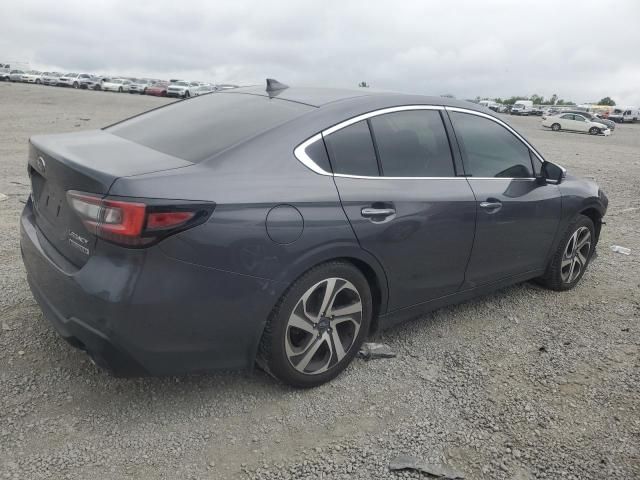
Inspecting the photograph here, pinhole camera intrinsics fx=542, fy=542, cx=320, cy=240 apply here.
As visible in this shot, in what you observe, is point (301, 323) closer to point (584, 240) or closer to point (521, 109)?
point (584, 240)

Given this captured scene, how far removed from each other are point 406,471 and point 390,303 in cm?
103

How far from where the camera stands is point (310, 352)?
2.95m

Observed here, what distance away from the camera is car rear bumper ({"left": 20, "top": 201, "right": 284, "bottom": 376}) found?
2342 mm

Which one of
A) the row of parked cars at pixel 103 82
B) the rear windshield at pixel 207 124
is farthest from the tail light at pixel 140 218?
the row of parked cars at pixel 103 82

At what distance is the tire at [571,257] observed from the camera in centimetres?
456

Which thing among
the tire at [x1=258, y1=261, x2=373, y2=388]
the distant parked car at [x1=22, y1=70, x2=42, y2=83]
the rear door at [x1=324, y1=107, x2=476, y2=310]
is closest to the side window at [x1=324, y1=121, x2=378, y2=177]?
the rear door at [x1=324, y1=107, x2=476, y2=310]

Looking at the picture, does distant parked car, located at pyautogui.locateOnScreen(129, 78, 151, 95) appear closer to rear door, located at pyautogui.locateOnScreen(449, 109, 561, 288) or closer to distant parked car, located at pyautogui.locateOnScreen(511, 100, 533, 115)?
distant parked car, located at pyautogui.locateOnScreen(511, 100, 533, 115)

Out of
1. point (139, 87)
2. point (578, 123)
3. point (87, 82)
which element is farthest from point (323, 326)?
point (87, 82)

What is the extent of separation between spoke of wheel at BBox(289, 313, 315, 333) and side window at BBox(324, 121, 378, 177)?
0.80 metres

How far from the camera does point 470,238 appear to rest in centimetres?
355

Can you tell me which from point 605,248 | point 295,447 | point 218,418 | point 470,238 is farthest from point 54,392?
point 605,248

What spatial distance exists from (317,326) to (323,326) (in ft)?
0.14

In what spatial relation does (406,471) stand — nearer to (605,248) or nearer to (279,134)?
(279,134)

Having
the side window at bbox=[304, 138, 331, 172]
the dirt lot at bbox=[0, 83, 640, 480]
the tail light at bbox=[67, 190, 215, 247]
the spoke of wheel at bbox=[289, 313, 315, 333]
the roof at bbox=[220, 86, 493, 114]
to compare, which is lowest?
the dirt lot at bbox=[0, 83, 640, 480]
